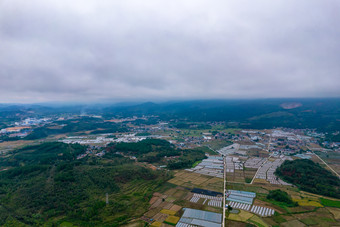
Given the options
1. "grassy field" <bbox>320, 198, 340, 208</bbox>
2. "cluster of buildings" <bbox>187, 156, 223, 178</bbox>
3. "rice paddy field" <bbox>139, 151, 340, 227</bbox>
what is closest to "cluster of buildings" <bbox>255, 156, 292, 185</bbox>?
"rice paddy field" <bbox>139, 151, 340, 227</bbox>

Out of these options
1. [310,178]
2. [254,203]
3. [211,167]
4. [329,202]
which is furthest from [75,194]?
[310,178]

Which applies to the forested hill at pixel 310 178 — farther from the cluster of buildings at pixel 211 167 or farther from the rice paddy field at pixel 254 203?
the cluster of buildings at pixel 211 167

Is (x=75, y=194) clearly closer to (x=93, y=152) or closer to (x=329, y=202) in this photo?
(x=93, y=152)

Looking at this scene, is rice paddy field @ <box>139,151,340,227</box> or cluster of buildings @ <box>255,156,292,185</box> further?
cluster of buildings @ <box>255,156,292,185</box>

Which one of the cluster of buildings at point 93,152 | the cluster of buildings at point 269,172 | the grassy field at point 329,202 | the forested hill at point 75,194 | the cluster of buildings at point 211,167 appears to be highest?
the forested hill at point 75,194

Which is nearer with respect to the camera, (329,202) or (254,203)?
(254,203)

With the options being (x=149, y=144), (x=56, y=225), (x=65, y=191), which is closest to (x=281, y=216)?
(x=56, y=225)

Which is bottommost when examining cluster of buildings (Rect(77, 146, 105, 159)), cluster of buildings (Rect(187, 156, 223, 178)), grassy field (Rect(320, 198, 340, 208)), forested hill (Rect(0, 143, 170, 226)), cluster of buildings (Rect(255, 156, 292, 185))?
cluster of buildings (Rect(255, 156, 292, 185))

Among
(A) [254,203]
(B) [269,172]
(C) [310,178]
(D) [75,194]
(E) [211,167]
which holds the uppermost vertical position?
(D) [75,194]

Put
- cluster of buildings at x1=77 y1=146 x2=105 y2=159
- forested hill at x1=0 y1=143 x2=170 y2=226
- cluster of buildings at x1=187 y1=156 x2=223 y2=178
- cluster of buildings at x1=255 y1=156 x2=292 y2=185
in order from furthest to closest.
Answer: cluster of buildings at x1=77 y1=146 x2=105 y2=159, cluster of buildings at x1=187 y1=156 x2=223 y2=178, cluster of buildings at x1=255 y1=156 x2=292 y2=185, forested hill at x1=0 y1=143 x2=170 y2=226

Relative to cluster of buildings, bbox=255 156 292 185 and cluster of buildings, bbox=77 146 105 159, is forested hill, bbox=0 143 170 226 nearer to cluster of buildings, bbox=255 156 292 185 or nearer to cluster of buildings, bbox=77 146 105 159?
cluster of buildings, bbox=77 146 105 159

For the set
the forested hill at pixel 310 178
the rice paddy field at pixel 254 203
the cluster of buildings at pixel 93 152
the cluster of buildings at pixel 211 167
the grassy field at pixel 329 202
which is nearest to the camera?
the rice paddy field at pixel 254 203

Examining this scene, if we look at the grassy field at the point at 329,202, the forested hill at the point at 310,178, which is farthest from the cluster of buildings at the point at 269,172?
the grassy field at the point at 329,202

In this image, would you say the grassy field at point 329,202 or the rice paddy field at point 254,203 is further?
the grassy field at point 329,202
